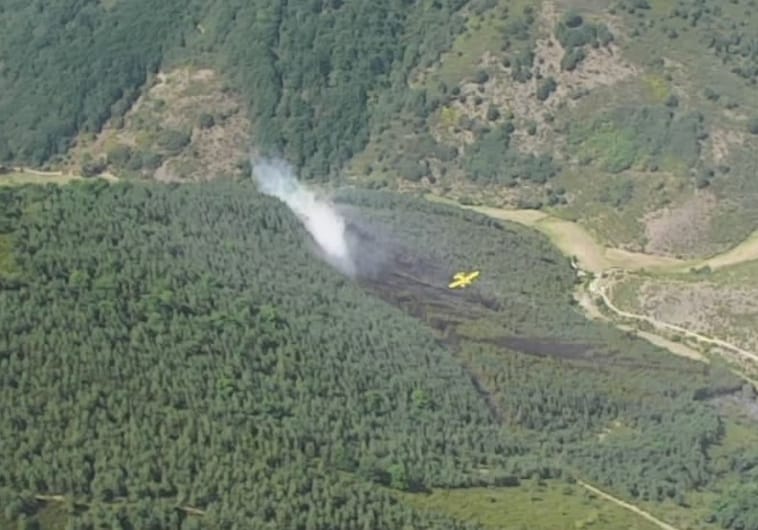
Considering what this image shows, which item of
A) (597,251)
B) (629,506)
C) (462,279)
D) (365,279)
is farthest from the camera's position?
(597,251)

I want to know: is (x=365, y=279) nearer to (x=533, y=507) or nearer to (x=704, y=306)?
(x=704, y=306)

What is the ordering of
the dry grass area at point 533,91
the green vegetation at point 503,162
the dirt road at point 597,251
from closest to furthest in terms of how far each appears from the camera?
the dirt road at point 597,251 < the green vegetation at point 503,162 < the dry grass area at point 533,91

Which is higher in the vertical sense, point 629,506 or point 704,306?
point 704,306

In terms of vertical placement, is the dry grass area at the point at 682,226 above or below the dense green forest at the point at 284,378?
above

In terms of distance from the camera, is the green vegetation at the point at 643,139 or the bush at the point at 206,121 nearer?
the green vegetation at the point at 643,139

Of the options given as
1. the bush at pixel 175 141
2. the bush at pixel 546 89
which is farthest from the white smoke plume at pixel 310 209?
the bush at pixel 546 89

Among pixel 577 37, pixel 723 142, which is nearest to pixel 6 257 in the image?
pixel 723 142

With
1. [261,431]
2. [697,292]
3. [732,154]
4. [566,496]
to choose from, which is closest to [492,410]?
[566,496]

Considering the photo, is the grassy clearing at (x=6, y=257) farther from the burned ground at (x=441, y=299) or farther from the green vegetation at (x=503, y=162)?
the green vegetation at (x=503, y=162)
